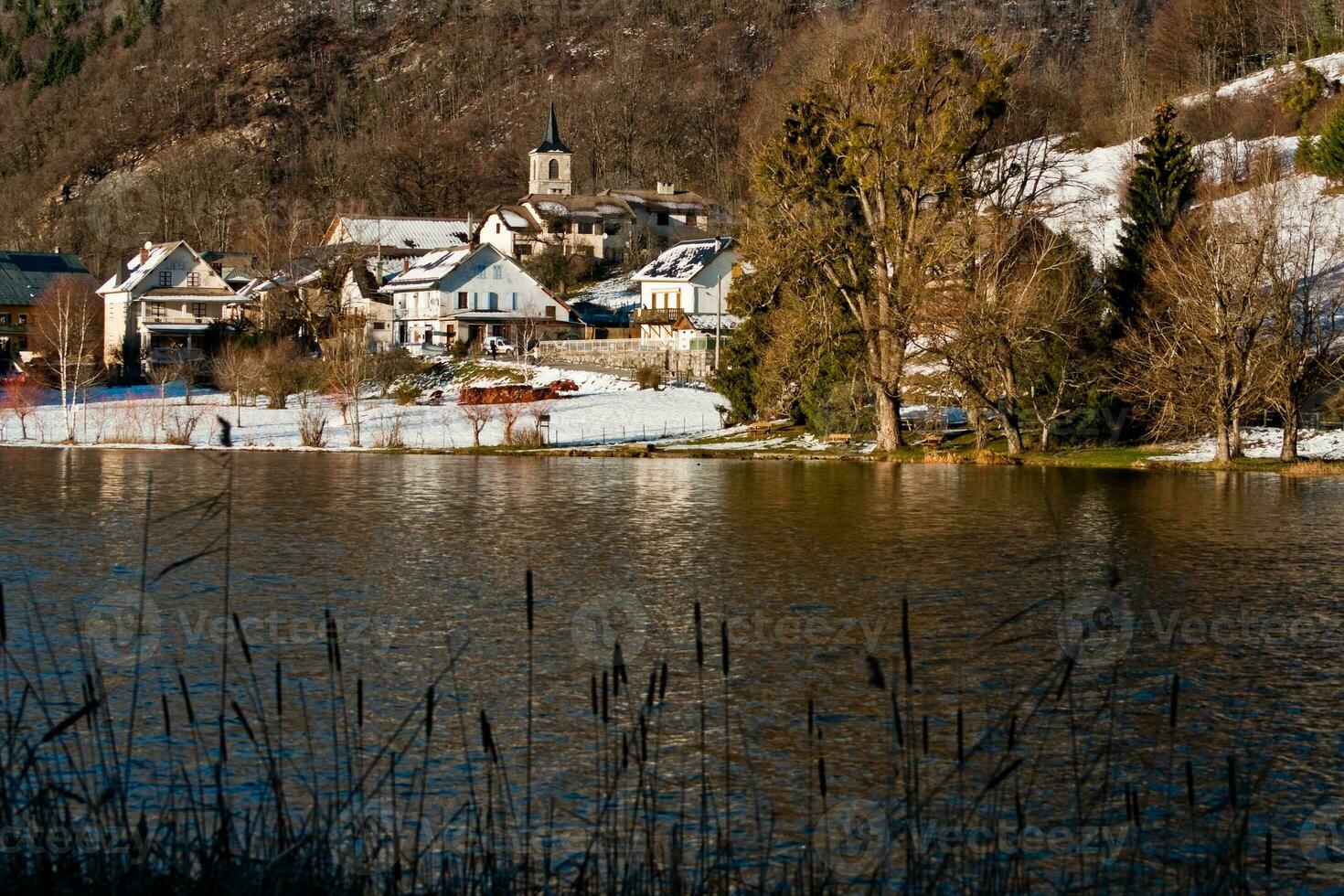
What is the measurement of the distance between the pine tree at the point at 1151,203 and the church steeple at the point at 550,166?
94.8m

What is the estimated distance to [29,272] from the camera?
125625mm

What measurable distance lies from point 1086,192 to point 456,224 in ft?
234

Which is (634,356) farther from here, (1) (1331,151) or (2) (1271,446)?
(2) (1271,446)

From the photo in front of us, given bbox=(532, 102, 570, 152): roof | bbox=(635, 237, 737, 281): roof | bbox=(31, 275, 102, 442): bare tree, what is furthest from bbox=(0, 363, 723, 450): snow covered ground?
bbox=(532, 102, 570, 152): roof

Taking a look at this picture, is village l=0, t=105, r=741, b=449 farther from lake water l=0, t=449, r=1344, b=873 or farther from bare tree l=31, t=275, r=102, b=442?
lake water l=0, t=449, r=1344, b=873

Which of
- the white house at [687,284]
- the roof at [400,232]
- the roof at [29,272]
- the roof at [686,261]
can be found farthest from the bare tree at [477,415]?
the roof at [400,232]

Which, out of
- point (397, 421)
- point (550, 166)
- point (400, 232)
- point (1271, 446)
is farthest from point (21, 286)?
point (1271, 446)

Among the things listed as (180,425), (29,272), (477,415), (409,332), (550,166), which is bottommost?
(180,425)

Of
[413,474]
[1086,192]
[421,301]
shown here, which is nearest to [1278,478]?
[413,474]

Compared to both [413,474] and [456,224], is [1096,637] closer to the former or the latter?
[413,474]

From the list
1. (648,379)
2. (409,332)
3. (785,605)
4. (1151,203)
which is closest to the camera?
(785,605)

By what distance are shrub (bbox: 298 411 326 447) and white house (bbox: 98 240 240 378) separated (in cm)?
4427

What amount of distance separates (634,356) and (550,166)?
76.1m

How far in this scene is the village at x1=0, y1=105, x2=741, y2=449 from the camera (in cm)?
7000
